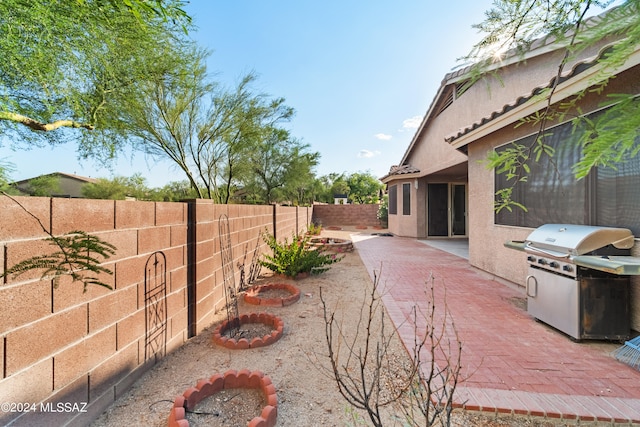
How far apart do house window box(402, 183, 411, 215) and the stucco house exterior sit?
366 mm

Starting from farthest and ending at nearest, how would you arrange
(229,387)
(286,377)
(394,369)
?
1. (394,369)
2. (286,377)
3. (229,387)

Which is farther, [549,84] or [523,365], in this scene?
[549,84]

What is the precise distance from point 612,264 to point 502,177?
320 centimetres

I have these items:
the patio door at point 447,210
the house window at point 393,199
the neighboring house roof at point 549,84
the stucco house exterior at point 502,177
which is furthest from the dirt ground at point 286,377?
the house window at point 393,199

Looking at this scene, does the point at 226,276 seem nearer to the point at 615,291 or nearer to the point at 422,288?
the point at 422,288

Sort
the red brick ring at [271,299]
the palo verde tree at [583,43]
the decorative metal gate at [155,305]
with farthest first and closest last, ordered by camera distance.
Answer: the red brick ring at [271,299], the decorative metal gate at [155,305], the palo verde tree at [583,43]

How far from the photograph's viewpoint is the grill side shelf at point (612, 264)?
252cm

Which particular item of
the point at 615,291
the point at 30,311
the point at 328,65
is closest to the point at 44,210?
the point at 30,311

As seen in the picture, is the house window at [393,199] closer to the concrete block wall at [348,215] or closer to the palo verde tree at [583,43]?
the concrete block wall at [348,215]

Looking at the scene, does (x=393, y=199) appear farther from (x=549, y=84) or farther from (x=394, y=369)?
(x=394, y=369)

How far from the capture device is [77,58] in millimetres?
3553

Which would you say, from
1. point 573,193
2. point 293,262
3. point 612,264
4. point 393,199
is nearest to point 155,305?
point 293,262

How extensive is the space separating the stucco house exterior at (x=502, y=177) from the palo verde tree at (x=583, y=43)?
0.28 feet

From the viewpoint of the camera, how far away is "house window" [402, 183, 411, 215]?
13.1 m
